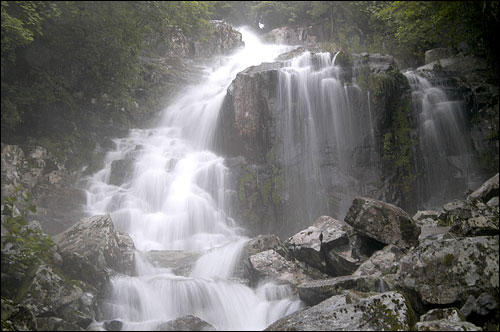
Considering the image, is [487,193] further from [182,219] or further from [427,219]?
[182,219]

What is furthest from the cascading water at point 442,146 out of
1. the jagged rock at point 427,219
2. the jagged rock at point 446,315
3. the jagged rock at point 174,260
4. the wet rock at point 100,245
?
the wet rock at point 100,245

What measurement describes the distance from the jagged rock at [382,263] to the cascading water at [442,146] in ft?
20.9

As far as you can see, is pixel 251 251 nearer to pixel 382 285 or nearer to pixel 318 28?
pixel 382 285

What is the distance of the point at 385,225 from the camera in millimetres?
8031

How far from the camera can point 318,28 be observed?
27531 mm

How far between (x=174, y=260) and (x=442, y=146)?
10.4m

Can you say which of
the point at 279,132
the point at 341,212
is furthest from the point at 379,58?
the point at 341,212

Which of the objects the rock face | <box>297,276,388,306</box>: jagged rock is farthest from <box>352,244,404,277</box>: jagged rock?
the rock face

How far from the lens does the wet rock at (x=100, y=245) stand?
8062 millimetres

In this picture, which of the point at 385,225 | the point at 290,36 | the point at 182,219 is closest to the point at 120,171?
the point at 182,219

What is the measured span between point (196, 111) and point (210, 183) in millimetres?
5116

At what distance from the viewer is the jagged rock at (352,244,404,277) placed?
7.06m

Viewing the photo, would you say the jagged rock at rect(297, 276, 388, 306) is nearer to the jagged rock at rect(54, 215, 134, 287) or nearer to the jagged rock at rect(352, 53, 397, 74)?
the jagged rock at rect(54, 215, 134, 287)

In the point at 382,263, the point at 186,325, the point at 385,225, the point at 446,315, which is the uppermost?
the point at 385,225
